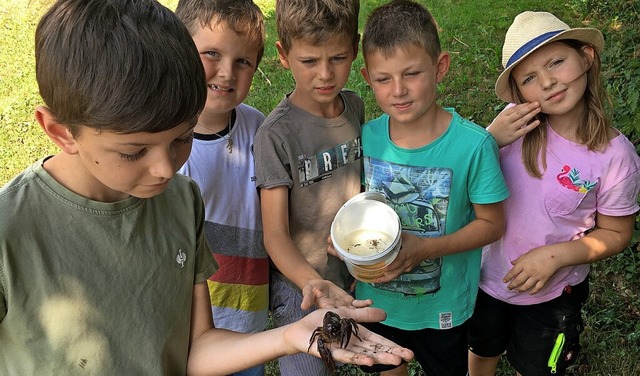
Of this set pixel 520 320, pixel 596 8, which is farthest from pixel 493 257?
pixel 596 8

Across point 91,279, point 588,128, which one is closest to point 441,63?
point 588,128

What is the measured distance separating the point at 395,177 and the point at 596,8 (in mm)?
6120

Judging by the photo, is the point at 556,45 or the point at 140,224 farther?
the point at 556,45

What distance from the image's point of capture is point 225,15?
260 centimetres

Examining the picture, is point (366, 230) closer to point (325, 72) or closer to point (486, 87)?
point (325, 72)

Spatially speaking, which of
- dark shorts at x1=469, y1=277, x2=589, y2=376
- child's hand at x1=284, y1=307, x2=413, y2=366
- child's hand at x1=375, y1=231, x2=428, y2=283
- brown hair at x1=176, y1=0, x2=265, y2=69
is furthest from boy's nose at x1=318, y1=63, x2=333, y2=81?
dark shorts at x1=469, y1=277, x2=589, y2=376

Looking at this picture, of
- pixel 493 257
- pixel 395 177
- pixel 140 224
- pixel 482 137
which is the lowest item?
pixel 493 257

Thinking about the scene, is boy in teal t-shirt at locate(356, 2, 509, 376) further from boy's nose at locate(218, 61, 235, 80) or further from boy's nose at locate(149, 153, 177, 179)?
boy's nose at locate(149, 153, 177, 179)

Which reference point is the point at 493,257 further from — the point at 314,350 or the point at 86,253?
the point at 86,253

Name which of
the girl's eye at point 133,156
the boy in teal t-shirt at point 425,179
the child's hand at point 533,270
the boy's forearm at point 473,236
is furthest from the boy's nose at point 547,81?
the girl's eye at point 133,156

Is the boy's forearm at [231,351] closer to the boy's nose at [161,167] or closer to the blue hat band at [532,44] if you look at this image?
the boy's nose at [161,167]

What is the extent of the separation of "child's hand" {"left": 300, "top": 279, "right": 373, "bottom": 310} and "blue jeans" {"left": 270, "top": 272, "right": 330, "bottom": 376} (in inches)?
22.0

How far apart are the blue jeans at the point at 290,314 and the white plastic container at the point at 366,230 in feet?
1.39

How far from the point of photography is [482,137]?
2625 millimetres
